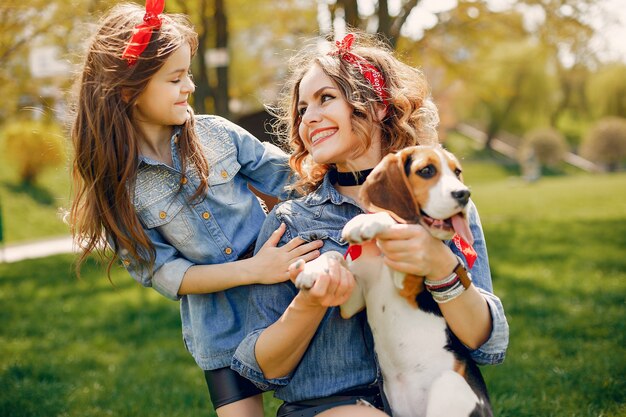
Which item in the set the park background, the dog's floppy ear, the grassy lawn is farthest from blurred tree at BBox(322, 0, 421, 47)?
the dog's floppy ear

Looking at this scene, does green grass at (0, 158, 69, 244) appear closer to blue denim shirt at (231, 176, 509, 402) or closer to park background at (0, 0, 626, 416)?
park background at (0, 0, 626, 416)

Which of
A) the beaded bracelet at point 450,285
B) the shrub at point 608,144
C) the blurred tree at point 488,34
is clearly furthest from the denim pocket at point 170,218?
the shrub at point 608,144

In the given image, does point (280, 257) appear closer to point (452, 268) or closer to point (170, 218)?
point (170, 218)

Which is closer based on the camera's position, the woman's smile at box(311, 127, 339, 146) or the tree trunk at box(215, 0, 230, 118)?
the woman's smile at box(311, 127, 339, 146)

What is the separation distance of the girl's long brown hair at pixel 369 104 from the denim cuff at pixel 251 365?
0.71 metres

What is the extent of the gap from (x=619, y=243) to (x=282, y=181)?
314 inches

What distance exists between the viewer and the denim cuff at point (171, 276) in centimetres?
278

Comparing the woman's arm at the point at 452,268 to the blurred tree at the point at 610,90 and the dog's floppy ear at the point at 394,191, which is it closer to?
the dog's floppy ear at the point at 394,191

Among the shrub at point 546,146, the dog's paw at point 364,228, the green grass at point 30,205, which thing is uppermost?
the dog's paw at point 364,228

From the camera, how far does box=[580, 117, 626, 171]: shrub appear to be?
133ft

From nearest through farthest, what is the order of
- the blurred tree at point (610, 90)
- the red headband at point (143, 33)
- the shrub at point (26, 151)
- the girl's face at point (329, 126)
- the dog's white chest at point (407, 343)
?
the dog's white chest at point (407, 343) → the girl's face at point (329, 126) → the red headband at point (143, 33) → the shrub at point (26, 151) → the blurred tree at point (610, 90)

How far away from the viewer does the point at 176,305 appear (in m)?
7.45

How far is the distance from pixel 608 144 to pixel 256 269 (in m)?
43.1

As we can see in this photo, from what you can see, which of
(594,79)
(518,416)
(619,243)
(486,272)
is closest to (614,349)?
(518,416)
